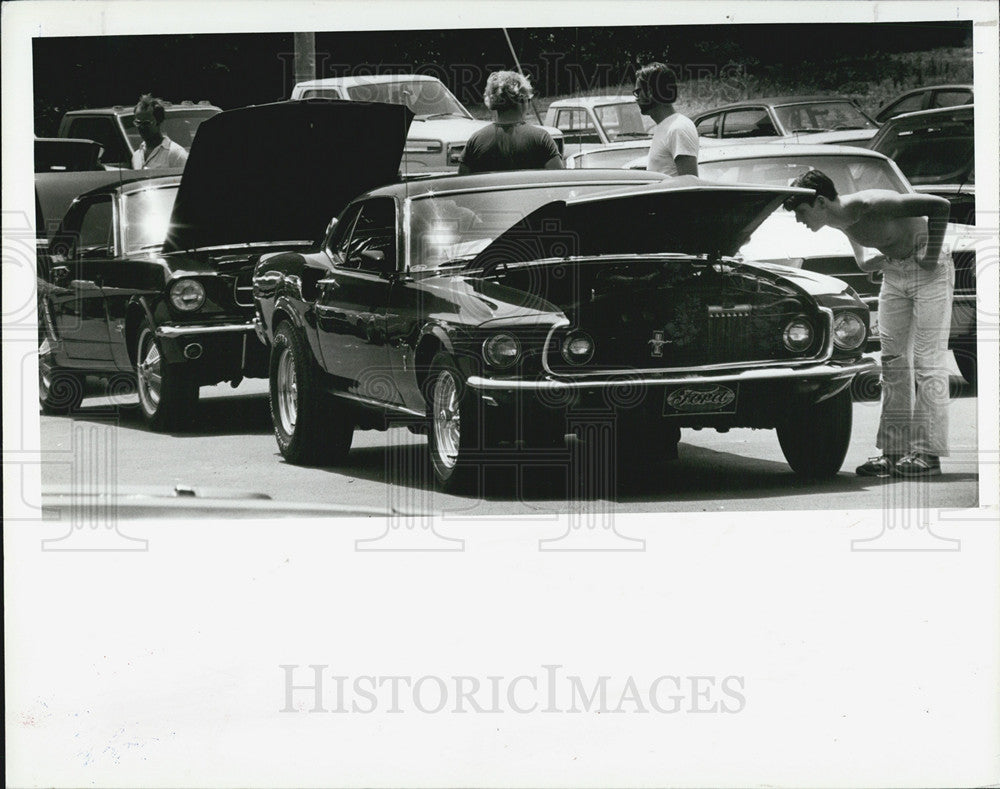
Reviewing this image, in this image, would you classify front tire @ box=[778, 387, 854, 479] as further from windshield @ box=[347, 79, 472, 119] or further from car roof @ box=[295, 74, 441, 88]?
car roof @ box=[295, 74, 441, 88]

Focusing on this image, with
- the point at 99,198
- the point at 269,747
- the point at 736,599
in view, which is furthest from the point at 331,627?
the point at 99,198

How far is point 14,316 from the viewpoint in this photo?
7.85 meters

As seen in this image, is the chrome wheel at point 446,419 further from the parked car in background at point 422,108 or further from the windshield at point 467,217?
the parked car in background at point 422,108

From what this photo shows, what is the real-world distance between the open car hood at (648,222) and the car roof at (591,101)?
0.51m

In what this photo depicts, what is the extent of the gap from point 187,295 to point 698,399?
2.74m

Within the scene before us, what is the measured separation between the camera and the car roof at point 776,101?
8.25 m

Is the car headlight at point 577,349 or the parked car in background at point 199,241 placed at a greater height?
the parked car in background at point 199,241

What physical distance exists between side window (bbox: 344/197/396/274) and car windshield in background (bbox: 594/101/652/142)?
105cm

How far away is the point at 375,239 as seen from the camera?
8.40 metres

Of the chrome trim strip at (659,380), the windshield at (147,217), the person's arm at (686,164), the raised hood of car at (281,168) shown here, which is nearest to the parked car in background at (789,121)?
the person's arm at (686,164)

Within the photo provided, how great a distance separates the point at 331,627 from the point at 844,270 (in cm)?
282

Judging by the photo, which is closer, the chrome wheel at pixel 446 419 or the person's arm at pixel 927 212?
the chrome wheel at pixel 446 419

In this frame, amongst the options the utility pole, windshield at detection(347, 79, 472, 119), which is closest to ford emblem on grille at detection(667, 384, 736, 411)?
windshield at detection(347, 79, 472, 119)

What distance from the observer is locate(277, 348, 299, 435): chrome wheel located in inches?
339
